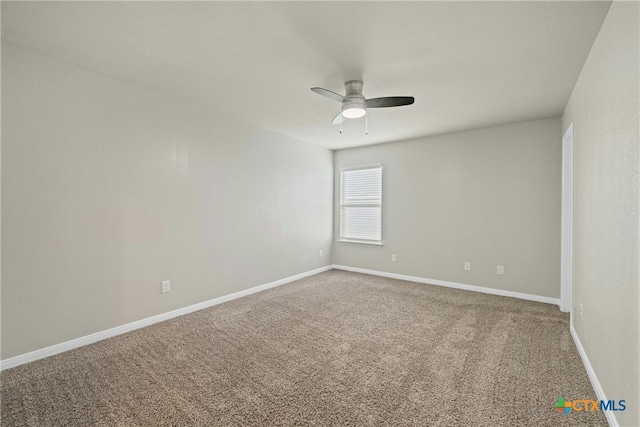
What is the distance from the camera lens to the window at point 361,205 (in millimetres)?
5348

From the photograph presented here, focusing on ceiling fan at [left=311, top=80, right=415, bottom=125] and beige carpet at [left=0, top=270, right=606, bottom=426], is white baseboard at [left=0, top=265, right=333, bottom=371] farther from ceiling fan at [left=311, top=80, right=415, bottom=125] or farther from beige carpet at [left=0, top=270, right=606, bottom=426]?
ceiling fan at [left=311, top=80, right=415, bottom=125]

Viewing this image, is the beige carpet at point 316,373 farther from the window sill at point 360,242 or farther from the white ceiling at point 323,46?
the white ceiling at point 323,46

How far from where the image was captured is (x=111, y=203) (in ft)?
9.01

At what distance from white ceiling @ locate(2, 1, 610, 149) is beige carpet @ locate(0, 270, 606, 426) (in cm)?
245

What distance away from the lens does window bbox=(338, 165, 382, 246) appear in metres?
5.35

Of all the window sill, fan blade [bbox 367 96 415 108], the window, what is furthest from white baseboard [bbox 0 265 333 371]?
fan blade [bbox 367 96 415 108]

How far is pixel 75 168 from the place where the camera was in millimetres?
2527

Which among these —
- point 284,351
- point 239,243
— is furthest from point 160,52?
point 284,351

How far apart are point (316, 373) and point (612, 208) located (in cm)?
219

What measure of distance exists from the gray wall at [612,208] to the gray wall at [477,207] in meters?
1.56

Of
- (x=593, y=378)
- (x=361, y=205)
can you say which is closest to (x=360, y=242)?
(x=361, y=205)

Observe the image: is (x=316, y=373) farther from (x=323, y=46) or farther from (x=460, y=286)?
(x=460, y=286)

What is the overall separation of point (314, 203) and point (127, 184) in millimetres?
3127

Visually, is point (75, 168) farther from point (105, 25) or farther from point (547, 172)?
point (547, 172)
